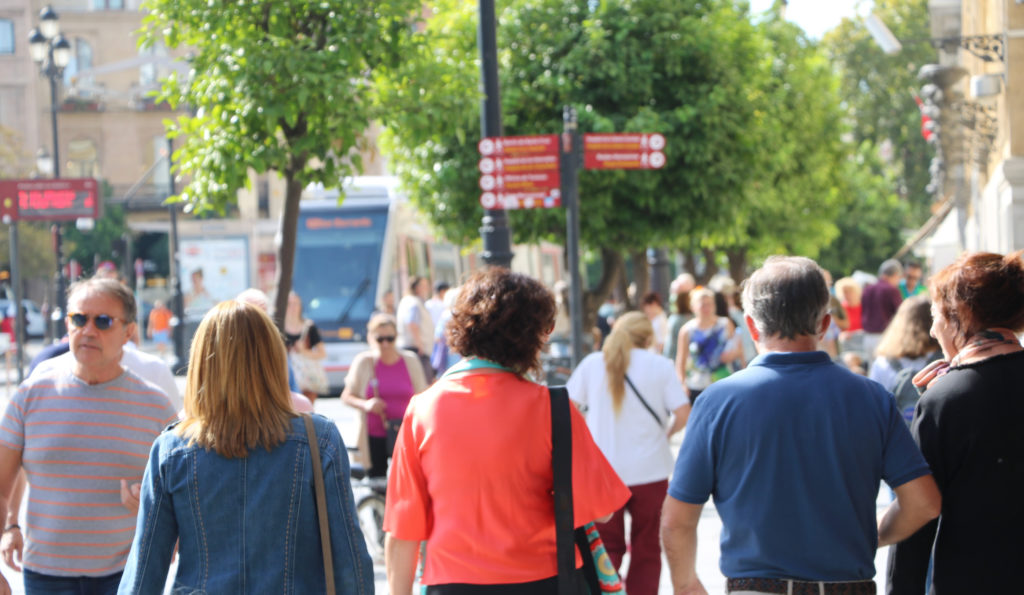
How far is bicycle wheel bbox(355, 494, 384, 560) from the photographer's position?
28.4 ft

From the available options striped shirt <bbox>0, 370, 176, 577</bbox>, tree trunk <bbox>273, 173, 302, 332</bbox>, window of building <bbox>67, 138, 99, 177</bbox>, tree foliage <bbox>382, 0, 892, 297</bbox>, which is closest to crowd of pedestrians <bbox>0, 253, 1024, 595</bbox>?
striped shirt <bbox>0, 370, 176, 577</bbox>

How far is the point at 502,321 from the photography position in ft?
11.7

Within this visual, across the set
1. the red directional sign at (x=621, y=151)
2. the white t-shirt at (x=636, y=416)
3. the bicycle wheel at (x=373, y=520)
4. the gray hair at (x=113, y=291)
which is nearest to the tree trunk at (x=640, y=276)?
the red directional sign at (x=621, y=151)

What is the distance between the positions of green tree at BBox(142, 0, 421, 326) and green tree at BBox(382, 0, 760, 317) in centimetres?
768

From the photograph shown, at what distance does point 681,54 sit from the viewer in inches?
663

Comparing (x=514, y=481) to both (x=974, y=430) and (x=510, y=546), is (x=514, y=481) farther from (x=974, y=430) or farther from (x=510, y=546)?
(x=974, y=430)

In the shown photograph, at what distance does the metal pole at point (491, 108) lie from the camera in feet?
30.0

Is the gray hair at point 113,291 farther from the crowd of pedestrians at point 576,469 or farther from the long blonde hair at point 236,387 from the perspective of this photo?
the long blonde hair at point 236,387

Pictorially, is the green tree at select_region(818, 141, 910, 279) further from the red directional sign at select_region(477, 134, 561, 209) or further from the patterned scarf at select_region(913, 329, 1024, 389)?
the patterned scarf at select_region(913, 329, 1024, 389)

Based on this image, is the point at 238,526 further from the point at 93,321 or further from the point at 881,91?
the point at 881,91

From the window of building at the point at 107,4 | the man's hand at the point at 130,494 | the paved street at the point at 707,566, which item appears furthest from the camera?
the window of building at the point at 107,4

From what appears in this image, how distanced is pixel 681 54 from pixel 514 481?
1407 centimetres

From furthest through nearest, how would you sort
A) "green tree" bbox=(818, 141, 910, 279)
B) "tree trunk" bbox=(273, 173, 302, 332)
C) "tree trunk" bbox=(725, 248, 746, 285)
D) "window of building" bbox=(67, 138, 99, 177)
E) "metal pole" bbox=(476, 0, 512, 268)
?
"window of building" bbox=(67, 138, 99, 177)
"green tree" bbox=(818, 141, 910, 279)
"tree trunk" bbox=(725, 248, 746, 285)
"metal pole" bbox=(476, 0, 512, 268)
"tree trunk" bbox=(273, 173, 302, 332)

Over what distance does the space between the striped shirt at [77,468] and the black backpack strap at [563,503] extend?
5.12 feet
